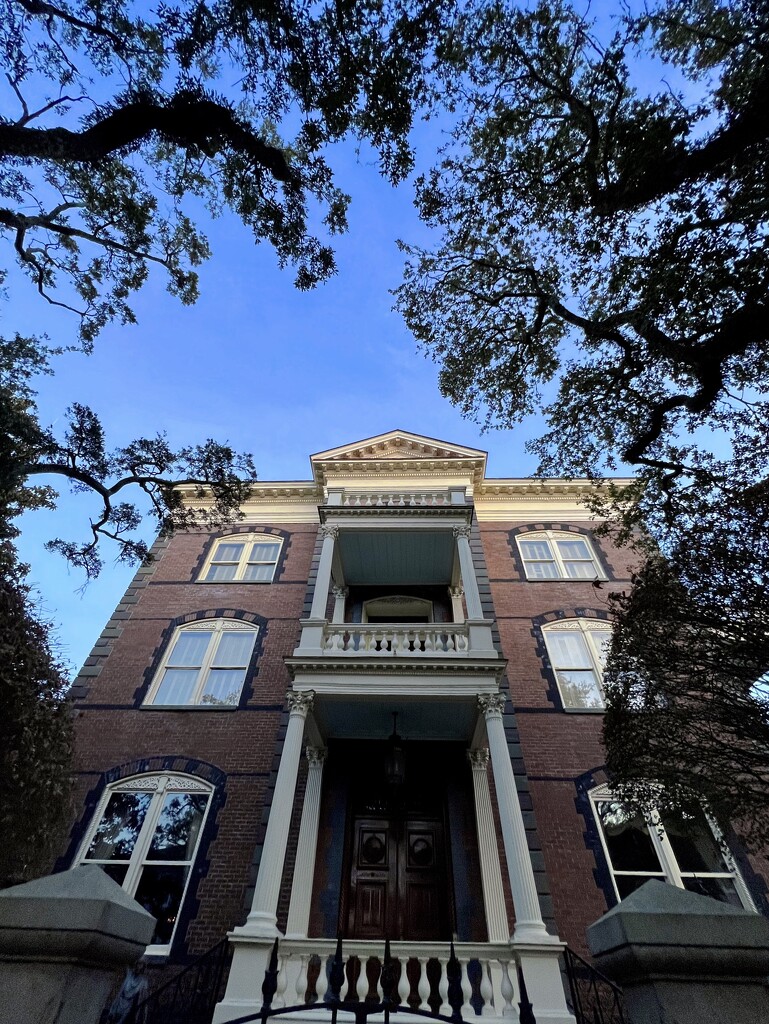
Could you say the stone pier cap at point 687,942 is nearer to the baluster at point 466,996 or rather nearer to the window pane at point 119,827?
the baluster at point 466,996

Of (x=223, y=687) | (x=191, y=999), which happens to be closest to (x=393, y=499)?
(x=223, y=687)

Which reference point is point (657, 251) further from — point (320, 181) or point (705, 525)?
point (320, 181)

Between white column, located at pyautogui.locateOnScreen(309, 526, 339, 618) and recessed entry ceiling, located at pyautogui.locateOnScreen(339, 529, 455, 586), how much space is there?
19.0 inches

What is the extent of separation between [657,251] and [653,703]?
21.5ft

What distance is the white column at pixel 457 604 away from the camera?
1325cm

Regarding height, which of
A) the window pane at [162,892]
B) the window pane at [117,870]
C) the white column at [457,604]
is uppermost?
the white column at [457,604]

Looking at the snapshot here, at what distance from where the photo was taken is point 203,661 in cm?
1284

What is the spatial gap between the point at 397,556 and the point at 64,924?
1138 centimetres

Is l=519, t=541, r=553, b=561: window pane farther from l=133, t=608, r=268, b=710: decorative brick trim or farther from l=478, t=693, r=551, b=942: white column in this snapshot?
l=133, t=608, r=268, b=710: decorative brick trim

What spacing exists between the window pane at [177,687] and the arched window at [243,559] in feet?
9.40

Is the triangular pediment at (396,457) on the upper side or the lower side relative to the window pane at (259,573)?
upper

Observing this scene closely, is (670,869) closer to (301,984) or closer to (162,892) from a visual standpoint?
(301,984)

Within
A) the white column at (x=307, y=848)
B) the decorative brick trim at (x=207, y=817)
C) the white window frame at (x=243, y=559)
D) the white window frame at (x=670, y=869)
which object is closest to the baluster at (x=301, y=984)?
the white column at (x=307, y=848)

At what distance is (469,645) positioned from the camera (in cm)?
1031
